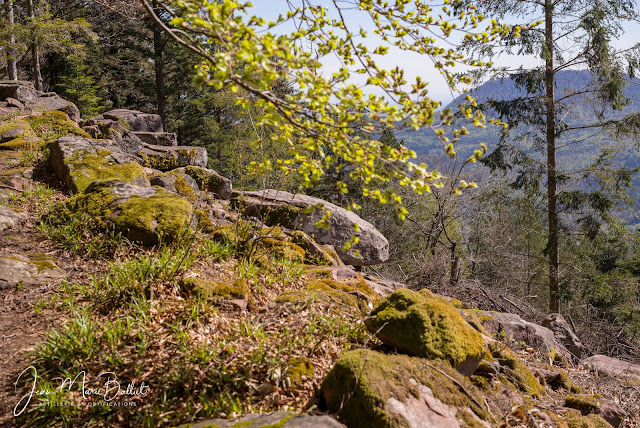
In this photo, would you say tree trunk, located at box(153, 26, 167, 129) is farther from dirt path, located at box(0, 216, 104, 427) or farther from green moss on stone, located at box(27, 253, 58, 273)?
green moss on stone, located at box(27, 253, 58, 273)

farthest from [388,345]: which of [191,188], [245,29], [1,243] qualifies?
[191,188]

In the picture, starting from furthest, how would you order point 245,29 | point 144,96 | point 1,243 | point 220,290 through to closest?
point 144,96 < point 1,243 < point 220,290 < point 245,29

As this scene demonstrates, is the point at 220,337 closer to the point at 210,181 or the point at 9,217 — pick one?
the point at 9,217

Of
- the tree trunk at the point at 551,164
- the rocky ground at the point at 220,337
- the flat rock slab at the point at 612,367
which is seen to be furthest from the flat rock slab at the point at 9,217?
the tree trunk at the point at 551,164

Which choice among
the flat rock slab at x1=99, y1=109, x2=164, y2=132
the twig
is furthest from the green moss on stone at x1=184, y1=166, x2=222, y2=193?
the twig

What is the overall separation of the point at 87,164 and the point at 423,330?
594 cm

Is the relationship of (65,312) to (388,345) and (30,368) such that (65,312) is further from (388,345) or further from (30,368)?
(388,345)

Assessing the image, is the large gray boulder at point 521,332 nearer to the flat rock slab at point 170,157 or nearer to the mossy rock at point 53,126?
the flat rock slab at point 170,157

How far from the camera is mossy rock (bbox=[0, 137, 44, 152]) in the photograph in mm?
7273

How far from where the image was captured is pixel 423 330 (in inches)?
128

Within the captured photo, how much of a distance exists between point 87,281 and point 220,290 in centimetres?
143

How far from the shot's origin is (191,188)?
7.60m

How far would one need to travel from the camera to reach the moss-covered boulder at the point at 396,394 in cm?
229

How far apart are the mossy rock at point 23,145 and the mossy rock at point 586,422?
9.04 m
